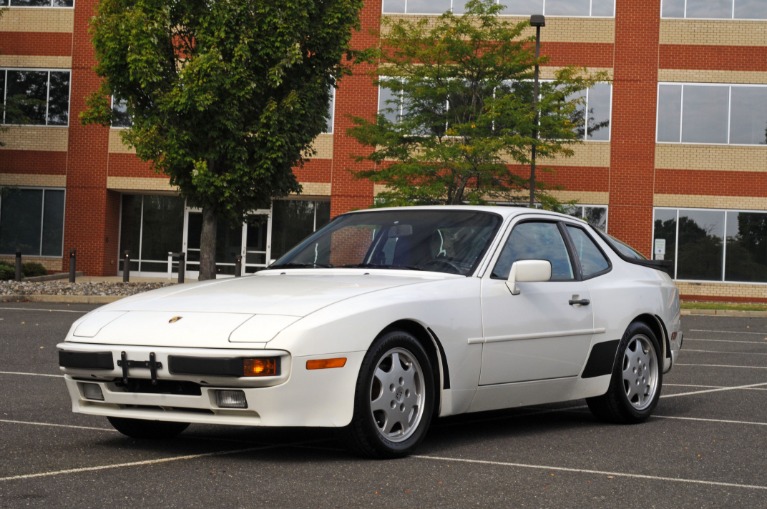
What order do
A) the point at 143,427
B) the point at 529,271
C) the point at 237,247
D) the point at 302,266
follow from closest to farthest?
the point at 143,427 → the point at 529,271 → the point at 302,266 → the point at 237,247

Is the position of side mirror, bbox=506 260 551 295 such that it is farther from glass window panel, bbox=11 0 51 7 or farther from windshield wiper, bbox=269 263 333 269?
glass window panel, bbox=11 0 51 7

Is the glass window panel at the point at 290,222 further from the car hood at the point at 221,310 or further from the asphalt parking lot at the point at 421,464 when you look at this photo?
the car hood at the point at 221,310

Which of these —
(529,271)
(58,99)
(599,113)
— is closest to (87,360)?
(529,271)

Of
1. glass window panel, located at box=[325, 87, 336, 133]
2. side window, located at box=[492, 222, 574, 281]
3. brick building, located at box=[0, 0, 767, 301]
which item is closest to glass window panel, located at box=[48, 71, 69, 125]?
brick building, located at box=[0, 0, 767, 301]

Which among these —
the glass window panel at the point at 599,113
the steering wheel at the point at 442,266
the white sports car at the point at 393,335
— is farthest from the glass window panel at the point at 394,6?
the steering wheel at the point at 442,266

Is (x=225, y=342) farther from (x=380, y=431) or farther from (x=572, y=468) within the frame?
(x=572, y=468)

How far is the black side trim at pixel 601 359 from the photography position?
792 cm

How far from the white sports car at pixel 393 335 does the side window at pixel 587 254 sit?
2cm

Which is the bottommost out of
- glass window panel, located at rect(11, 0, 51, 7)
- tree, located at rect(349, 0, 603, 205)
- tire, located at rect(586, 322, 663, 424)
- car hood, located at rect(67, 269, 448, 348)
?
tire, located at rect(586, 322, 663, 424)

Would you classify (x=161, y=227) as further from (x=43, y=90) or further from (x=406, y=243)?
(x=406, y=243)

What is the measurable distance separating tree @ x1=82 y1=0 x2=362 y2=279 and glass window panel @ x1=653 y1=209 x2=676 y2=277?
12.5 m

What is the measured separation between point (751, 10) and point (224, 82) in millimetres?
17674

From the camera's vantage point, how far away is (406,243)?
755 cm

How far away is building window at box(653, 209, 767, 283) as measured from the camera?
3456 cm
